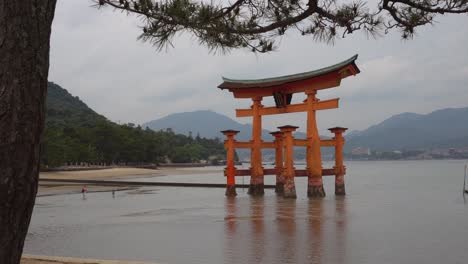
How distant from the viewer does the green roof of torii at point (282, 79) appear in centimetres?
1839

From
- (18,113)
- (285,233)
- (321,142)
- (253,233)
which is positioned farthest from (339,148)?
(18,113)

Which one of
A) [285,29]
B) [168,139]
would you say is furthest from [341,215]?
[168,139]

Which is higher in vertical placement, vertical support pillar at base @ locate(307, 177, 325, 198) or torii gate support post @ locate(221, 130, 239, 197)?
torii gate support post @ locate(221, 130, 239, 197)

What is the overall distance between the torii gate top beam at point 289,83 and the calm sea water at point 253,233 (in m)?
4.80

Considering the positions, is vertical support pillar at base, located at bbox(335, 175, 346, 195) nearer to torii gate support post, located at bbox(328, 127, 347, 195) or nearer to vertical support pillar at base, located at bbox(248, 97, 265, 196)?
torii gate support post, located at bbox(328, 127, 347, 195)

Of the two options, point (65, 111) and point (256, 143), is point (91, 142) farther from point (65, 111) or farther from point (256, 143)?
point (256, 143)

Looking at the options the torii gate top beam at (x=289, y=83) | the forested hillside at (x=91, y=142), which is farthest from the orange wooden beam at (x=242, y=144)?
the forested hillside at (x=91, y=142)

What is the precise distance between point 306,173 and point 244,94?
184 inches

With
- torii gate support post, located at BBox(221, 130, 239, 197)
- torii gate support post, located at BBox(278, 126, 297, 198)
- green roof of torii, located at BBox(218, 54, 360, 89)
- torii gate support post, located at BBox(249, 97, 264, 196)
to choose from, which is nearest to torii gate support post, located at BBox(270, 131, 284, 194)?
torii gate support post, located at BBox(249, 97, 264, 196)

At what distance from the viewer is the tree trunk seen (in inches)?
91.0

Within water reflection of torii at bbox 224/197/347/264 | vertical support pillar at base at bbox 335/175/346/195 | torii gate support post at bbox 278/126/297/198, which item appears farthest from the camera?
vertical support pillar at base at bbox 335/175/346/195

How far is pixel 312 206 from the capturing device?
734 inches

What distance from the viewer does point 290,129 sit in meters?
19.5

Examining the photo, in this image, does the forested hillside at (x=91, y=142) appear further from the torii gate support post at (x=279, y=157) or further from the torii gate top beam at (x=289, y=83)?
the torii gate top beam at (x=289, y=83)
